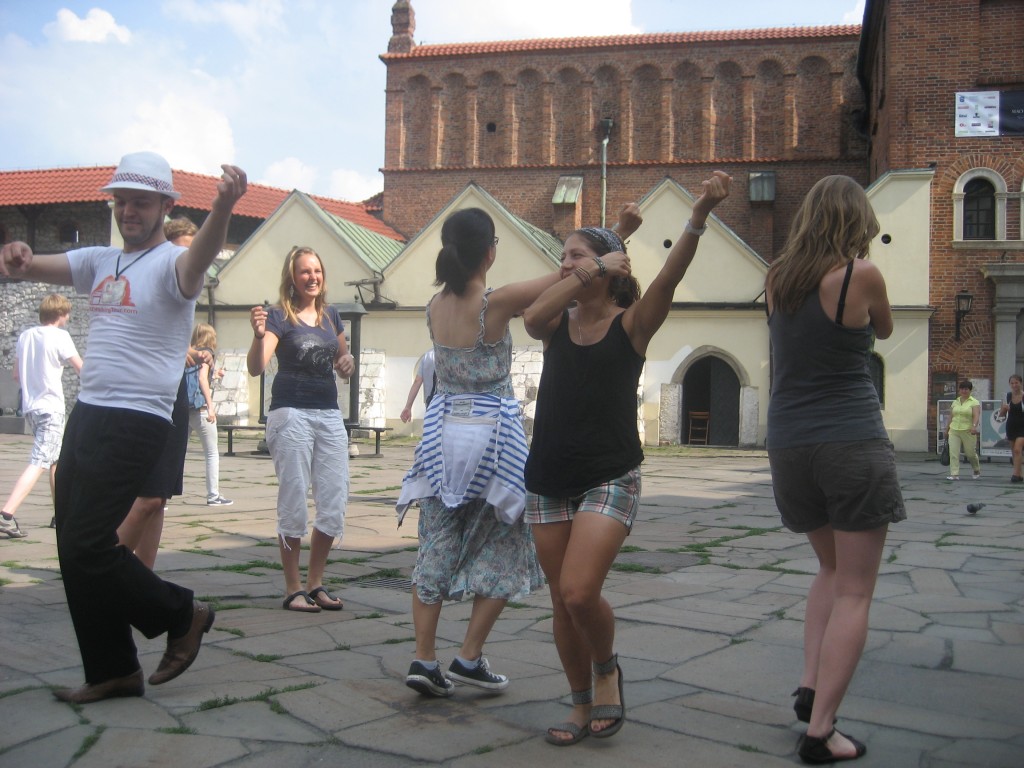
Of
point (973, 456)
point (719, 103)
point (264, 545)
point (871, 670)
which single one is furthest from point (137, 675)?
point (719, 103)

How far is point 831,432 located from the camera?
341cm

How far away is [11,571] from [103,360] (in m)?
3.23

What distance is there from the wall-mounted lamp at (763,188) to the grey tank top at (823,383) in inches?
1252

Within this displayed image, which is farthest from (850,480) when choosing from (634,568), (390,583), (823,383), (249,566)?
(249,566)

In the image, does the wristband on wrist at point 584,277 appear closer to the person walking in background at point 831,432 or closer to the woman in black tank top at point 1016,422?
the person walking in background at point 831,432

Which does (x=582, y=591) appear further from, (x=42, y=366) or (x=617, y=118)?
(x=617, y=118)

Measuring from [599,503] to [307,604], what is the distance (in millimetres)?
2505

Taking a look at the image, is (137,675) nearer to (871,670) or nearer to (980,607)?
(871,670)

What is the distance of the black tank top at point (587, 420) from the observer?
344cm

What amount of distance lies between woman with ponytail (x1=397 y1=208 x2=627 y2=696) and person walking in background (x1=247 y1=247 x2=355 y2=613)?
1.49 metres

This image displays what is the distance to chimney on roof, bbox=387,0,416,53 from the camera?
39094mm

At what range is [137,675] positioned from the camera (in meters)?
3.81

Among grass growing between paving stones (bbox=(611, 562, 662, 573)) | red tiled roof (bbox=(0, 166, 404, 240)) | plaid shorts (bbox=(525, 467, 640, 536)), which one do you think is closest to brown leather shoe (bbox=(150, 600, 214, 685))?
plaid shorts (bbox=(525, 467, 640, 536))

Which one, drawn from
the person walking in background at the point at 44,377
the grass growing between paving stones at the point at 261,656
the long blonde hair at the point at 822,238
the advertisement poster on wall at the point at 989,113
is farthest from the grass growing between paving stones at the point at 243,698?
the advertisement poster on wall at the point at 989,113
